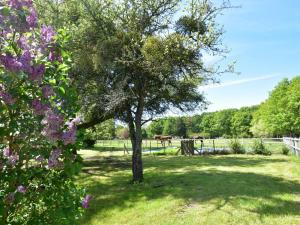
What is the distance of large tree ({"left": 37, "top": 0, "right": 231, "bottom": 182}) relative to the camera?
14.3 m

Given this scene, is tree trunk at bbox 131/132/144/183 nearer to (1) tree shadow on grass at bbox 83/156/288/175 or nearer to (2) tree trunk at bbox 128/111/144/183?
(2) tree trunk at bbox 128/111/144/183

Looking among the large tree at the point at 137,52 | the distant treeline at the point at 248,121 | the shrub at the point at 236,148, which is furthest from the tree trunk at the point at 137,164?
the shrub at the point at 236,148

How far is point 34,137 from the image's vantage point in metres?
4.45

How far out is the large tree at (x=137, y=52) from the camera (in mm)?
14344

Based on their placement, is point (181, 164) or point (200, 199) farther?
point (181, 164)

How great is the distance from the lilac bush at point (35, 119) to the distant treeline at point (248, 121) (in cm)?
1475

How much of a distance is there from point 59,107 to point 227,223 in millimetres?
6453

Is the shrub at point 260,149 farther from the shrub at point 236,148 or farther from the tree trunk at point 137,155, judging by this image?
the tree trunk at point 137,155

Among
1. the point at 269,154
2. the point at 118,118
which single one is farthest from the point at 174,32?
the point at 269,154

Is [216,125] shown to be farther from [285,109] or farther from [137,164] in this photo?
[137,164]

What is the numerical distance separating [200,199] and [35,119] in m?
8.59

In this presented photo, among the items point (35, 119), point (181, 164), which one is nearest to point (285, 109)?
point (181, 164)

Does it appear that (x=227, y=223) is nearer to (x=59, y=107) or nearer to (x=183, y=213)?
(x=183, y=213)

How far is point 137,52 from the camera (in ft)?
50.0
